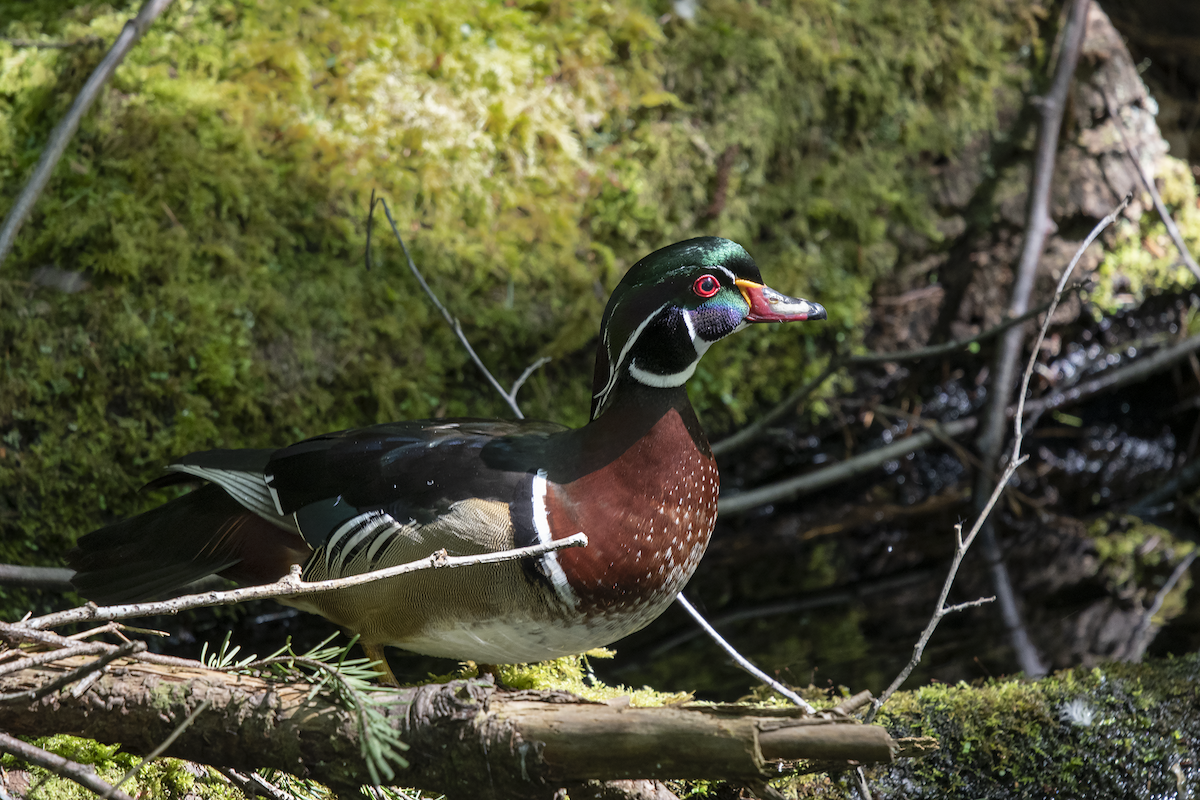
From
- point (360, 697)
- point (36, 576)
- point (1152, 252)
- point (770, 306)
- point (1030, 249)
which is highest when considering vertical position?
point (770, 306)

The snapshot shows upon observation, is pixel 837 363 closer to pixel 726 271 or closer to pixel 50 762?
pixel 726 271

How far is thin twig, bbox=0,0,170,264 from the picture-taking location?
3127mm

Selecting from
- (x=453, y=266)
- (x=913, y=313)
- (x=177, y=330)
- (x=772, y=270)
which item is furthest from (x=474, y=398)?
(x=913, y=313)

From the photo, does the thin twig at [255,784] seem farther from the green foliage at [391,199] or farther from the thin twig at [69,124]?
the thin twig at [69,124]

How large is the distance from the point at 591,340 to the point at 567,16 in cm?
158

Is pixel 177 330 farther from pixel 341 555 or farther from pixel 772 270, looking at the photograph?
pixel 772 270

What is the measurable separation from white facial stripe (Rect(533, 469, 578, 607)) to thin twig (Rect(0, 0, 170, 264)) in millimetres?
2115

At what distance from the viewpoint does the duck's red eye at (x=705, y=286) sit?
2.20 meters

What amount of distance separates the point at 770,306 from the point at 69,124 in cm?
269

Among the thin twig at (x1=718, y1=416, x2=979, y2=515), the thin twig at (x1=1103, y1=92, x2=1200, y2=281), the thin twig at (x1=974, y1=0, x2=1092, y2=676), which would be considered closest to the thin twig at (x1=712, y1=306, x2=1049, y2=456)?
the thin twig at (x1=718, y1=416, x2=979, y2=515)

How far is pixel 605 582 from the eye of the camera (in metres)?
2.10

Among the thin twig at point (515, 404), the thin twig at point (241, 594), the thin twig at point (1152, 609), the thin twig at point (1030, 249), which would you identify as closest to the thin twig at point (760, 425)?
the thin twig at point (1030, 249)

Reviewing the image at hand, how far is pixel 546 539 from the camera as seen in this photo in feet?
6.94

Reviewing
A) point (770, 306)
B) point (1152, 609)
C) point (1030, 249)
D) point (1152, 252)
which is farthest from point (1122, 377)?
point (770, 306)
